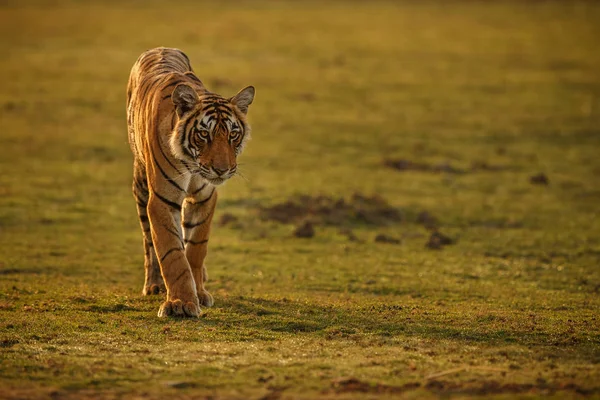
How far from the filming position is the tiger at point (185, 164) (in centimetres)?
837

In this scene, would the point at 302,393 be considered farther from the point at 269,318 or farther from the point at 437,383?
the point at 269,318

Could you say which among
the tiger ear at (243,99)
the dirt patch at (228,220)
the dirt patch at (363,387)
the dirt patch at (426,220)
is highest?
the tiger ear at (243,99)

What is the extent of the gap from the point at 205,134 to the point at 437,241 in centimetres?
540

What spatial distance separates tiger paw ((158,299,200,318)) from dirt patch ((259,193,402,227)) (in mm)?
6006

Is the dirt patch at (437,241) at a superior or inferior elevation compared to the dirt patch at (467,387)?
inferior

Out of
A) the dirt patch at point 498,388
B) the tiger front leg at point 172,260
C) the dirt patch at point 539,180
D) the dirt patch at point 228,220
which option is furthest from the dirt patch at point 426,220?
the dirt patch at point 498,388

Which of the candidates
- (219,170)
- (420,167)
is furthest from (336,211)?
(219,170)

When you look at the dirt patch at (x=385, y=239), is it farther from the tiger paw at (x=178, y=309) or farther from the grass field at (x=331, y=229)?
the tiger paw at (x=178, y=309)

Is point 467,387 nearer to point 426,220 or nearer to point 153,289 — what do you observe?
point 153,289

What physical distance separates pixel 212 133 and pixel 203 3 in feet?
147

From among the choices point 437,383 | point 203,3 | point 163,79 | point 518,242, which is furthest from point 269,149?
point 203,3

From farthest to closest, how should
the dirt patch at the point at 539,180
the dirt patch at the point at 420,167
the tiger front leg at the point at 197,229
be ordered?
1. the dirt patch at the point at 420,167
2. the dirt patch at the point at 539,180
3. the tiger front leg at the point at 197,229

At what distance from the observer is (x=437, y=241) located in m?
13.0

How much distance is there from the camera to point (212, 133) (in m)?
8.39
